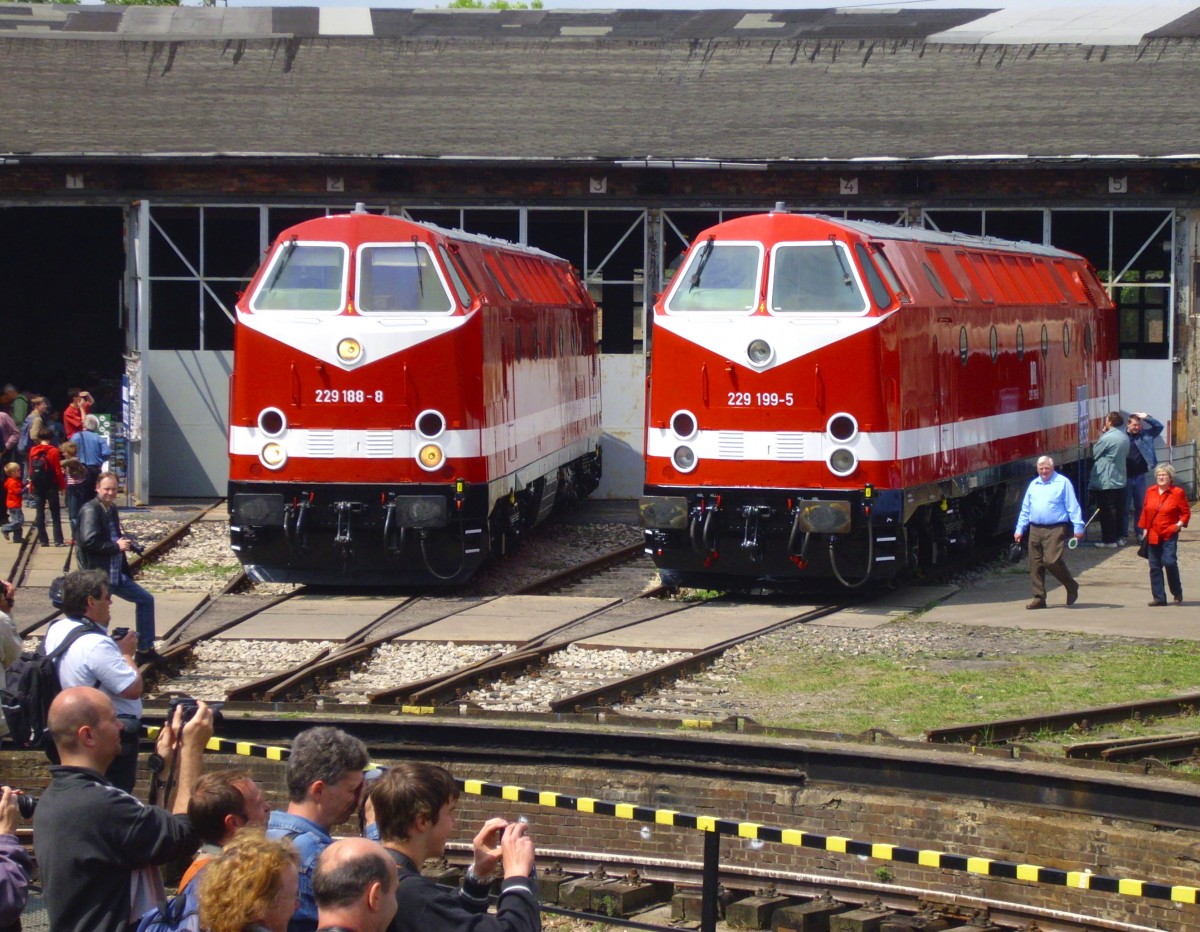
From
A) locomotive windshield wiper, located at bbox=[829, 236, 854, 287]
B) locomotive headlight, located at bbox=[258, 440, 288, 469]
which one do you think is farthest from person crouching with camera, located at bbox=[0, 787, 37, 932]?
locomotive windshield wiper, located at bbox=[829, 236, 854, 287]

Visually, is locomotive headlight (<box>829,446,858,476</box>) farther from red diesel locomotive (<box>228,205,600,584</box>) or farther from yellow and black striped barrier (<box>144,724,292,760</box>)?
yellow and black striped barrier (<box>144,724,292,760</box>)

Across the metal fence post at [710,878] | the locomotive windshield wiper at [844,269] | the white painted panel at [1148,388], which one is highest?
the locomotive windshield wiper at [844,269]

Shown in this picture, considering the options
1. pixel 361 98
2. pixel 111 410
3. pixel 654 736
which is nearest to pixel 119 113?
pixel 361 98

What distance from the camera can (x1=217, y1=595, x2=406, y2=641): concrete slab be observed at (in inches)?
584

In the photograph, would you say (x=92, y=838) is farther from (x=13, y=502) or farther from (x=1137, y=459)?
(x=1137, y=459)

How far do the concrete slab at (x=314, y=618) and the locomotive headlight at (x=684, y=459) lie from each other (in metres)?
2.93

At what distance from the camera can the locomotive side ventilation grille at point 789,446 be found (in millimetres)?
16219

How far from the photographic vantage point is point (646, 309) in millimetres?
25609

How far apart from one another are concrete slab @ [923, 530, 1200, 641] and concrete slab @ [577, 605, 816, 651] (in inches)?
58.5

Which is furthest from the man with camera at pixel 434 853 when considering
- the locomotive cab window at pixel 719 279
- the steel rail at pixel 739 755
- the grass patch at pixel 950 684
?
the locomotive cab window at pixel 719 279

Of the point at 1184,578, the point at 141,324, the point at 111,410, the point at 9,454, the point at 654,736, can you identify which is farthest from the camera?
the point at 111,410

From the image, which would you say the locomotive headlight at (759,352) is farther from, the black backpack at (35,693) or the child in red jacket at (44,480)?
the black backpack at (35,693)

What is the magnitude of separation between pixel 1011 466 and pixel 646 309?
23.7ft

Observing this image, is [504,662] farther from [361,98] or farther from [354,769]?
[361,98]
